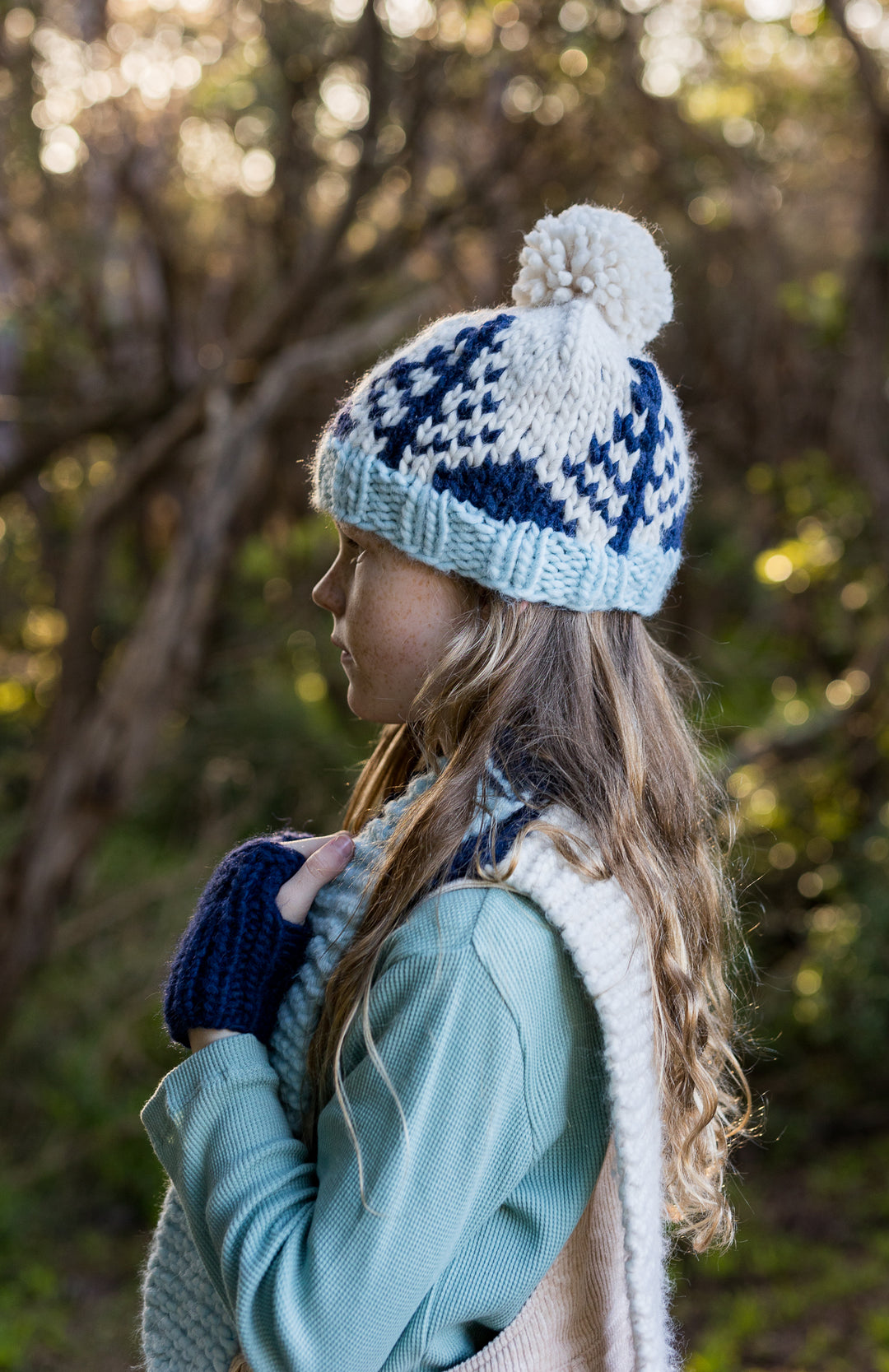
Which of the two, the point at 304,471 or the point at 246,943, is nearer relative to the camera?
the point at 246,943

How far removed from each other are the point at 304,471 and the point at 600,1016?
5078 millimetres

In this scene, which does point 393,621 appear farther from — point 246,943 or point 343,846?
point 246,943

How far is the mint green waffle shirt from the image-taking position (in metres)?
1.01

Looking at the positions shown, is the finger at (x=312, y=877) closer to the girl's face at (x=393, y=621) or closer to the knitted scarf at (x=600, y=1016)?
the knitted scarf at (x=600, y=1016)

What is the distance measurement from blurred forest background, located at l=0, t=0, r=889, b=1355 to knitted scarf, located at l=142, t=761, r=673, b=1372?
6.47 feet

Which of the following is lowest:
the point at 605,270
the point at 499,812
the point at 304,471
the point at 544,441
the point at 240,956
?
the point at 304,471

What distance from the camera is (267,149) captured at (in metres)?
5.07

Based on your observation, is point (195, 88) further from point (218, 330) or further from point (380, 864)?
point (380, 864)

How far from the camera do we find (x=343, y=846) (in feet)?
4.08

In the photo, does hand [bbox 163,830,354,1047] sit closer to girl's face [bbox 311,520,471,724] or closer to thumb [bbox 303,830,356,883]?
thumb [bbox 303,830,356,883]

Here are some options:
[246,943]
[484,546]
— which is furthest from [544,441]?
[246,943]

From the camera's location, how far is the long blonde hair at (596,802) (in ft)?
3.82

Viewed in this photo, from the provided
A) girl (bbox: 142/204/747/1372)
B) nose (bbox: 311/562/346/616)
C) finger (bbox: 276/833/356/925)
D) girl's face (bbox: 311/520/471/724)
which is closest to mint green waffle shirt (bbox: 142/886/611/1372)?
girl (bbox: 142/204/747/1372)

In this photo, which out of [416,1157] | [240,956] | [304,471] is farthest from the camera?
[304,471]
